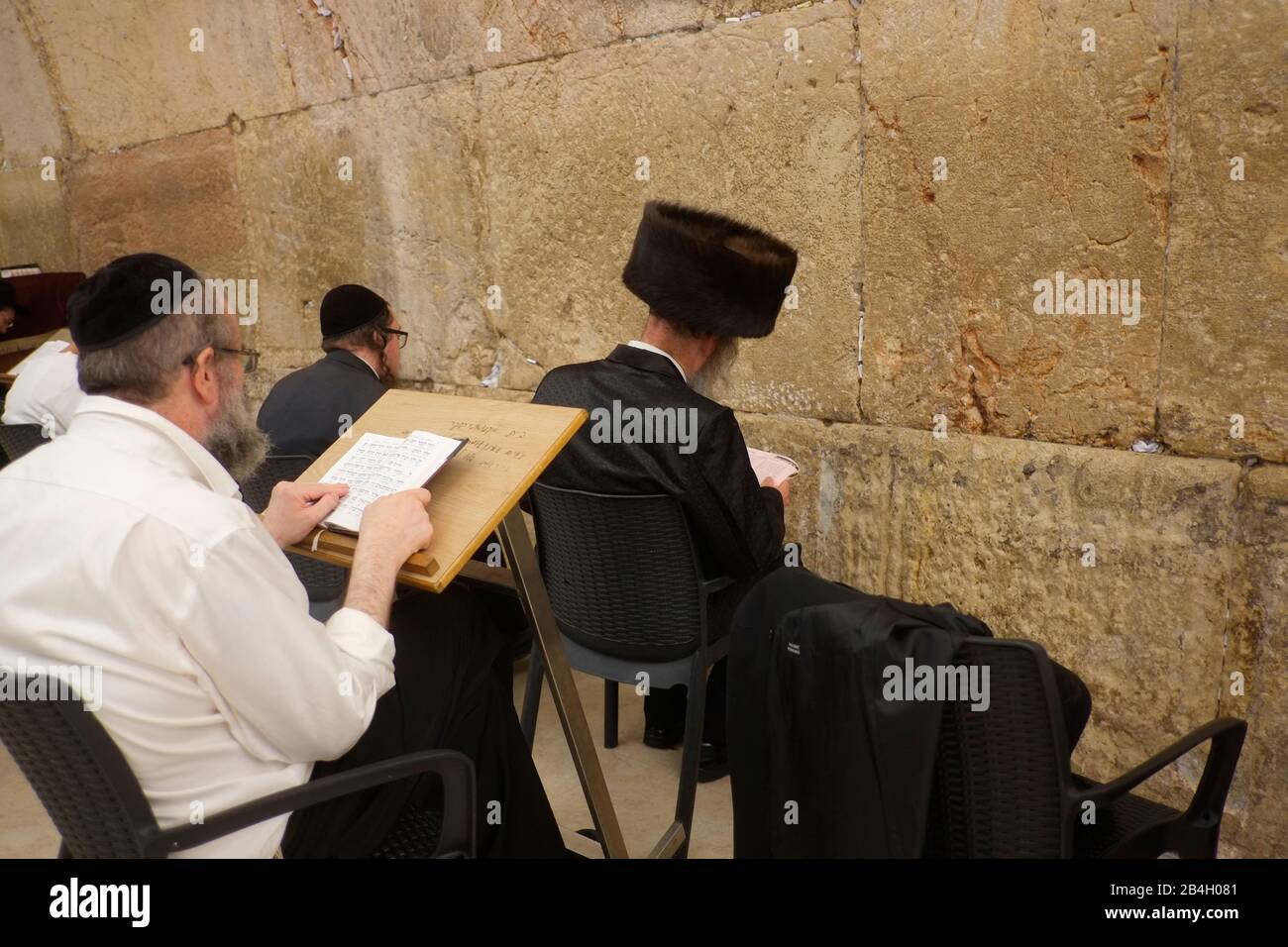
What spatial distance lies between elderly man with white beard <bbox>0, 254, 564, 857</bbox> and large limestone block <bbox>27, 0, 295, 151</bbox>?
3964 mm

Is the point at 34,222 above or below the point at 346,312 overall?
above

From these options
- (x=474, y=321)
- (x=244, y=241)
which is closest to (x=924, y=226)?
(x=474, y=321)

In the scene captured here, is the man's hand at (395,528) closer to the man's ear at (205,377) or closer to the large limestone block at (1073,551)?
the man's ear at (205,377)

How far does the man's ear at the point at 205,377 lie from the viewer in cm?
165

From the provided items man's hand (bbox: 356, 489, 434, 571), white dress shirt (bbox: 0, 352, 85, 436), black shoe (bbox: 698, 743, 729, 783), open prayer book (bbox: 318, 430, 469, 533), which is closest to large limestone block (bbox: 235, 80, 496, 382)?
white dress shirt (bbox: 0, 352, 85, 436)

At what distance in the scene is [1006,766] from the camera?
1.42 meters

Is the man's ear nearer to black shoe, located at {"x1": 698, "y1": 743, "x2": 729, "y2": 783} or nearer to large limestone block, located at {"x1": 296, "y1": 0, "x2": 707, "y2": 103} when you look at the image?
black shoe, located at {"x1": 698, "y1": 743, "x2": 729, "y2": 783}

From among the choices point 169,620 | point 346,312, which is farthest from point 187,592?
point 346,312

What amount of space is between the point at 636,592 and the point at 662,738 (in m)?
0.93

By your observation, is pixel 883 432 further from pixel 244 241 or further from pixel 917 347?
pixel 244 241

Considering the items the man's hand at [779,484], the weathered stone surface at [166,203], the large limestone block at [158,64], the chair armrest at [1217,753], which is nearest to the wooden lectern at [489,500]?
the man's hand at [779,484]

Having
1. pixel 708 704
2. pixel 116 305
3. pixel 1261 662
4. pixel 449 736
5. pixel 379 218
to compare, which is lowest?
pixel 708 704

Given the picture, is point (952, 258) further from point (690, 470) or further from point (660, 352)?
point (690, 470)

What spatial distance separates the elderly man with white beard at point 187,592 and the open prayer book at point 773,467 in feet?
3.42
